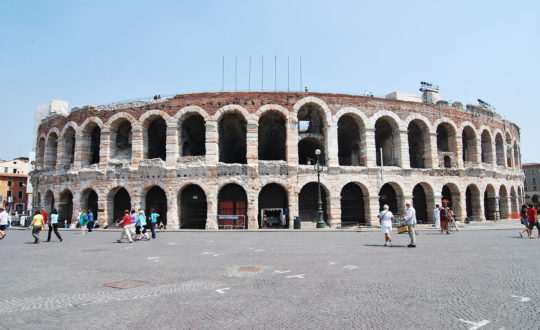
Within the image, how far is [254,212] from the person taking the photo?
23078mm

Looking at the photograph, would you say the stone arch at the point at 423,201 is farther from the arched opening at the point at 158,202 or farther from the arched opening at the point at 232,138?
the arched opening at the point at 158,202

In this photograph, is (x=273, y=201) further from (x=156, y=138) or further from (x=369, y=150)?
(x=156, y=138)

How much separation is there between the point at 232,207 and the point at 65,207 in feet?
49.9

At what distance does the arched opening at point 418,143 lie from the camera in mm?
26734

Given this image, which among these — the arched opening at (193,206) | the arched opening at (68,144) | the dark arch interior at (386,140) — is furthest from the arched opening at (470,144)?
the arched opening at (68,144)

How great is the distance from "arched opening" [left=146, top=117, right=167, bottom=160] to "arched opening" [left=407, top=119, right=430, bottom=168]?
21624mm

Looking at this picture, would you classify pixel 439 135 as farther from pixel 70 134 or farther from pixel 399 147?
pixel 70 134

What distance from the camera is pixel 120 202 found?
86.7 ft

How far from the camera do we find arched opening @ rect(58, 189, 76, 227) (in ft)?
88.9

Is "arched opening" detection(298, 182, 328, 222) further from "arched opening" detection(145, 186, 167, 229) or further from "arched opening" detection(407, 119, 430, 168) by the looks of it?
"arched opening" detection(145, 186, 167, 229)

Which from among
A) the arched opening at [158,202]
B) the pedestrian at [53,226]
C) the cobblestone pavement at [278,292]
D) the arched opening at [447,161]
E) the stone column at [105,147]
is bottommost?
the cobblestone pavement at [278,292]

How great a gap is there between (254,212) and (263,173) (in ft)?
9.43

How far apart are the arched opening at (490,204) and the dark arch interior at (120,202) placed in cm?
3207

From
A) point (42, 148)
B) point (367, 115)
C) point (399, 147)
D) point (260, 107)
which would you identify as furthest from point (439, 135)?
point (42, 148)
